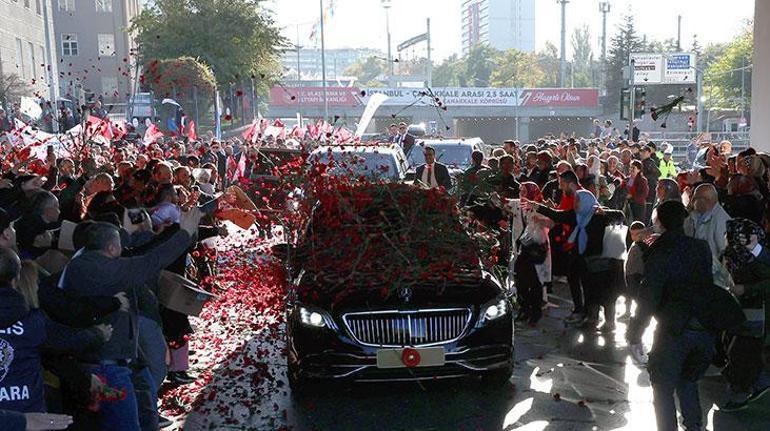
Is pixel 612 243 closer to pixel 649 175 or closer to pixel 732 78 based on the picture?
pixel 649 175

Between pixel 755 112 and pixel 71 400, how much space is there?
15.2 m

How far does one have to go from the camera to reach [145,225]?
6.80 metres

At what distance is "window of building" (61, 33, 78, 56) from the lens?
71.4m

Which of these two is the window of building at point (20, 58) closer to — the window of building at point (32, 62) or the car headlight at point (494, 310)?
the window of building at point (32, 62)

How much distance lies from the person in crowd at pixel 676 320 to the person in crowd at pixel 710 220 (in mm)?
2668

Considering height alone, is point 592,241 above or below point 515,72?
below

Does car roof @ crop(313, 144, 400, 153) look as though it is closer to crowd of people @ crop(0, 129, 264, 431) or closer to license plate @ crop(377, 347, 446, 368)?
crowd of people @ crop(0, 129, 264, 431)

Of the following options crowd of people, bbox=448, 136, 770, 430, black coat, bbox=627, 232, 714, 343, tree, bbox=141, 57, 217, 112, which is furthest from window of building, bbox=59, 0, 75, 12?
black coat, bbox=627, 232, 714, 343

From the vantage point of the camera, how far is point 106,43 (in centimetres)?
7338

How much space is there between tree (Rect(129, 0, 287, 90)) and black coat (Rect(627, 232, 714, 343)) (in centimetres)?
4818

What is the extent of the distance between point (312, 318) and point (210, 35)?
48.4 m

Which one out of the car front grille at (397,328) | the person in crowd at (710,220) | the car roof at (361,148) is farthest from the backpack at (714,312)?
the car roof at (361,148)

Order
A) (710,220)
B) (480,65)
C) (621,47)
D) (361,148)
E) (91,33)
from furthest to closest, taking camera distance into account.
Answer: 1. (480,65)
2. (621,47)
3. (91,33)
4. (361,148)
5. (710,220)

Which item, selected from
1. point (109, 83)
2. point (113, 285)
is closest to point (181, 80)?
point (109, 83)
